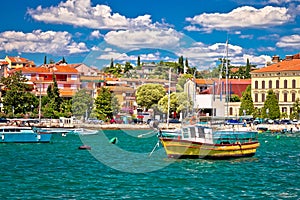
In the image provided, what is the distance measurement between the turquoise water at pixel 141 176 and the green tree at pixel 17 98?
106ft

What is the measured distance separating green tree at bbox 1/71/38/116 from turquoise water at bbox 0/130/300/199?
32.3 meters

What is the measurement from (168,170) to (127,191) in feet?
20.1

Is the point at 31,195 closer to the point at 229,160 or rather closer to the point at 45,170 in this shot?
the point at 45,170

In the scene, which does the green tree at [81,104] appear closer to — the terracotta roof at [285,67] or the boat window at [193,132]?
the terracotta roof at [285,67]

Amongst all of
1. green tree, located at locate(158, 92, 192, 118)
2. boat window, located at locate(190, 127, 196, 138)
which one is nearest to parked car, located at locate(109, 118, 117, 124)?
green tree, located at locate(158, 92, 192, 118)

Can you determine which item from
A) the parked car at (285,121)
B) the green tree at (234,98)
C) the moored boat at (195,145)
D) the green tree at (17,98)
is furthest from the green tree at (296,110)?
the moored boat at (195,145)

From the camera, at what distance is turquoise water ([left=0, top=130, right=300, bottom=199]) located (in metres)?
20.4

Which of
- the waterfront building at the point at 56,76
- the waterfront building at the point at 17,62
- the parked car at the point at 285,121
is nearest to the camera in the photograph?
the parked car at the point at 285,121

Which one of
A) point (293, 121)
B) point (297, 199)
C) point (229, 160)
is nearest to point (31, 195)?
point (297, 199)

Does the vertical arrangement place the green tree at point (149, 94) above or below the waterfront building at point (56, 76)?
below

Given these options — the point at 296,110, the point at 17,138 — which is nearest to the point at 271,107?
the point at 296,110

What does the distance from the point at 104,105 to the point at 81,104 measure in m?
4.69

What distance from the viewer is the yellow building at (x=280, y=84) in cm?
7556

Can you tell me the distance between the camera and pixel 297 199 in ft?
64.1
